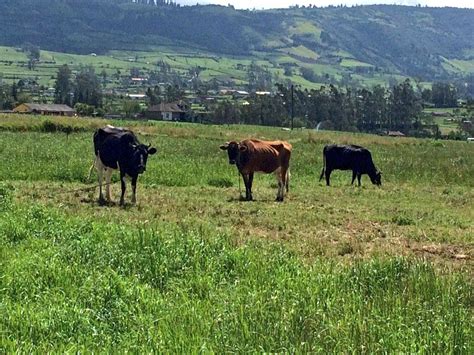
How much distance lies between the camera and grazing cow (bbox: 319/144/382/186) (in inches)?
1086

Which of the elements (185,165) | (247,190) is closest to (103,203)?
(247,190)

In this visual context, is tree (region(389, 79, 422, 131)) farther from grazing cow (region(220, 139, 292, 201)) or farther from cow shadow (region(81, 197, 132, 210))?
cow shadow (region(81, 197, 132, 210))

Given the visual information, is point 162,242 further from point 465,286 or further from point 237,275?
point 465,286

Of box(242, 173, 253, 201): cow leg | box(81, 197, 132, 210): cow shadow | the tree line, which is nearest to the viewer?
box(81, 197, 132, 210): cow shadow

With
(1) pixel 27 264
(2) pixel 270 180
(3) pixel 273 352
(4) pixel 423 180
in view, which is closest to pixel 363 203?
(2) pixel 270 180

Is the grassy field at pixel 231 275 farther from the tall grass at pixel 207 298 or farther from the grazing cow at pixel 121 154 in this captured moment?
the grazing cow at pixel 121 154

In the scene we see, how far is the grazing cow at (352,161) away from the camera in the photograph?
27.6m

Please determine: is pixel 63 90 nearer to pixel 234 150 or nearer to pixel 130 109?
pixel 130 109

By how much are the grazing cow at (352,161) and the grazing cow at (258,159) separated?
5.65 m

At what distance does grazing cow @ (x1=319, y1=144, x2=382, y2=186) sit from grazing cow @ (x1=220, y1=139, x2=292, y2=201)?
18.5ft

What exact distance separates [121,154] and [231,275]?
9.68 m

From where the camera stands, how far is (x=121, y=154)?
61.8 ft

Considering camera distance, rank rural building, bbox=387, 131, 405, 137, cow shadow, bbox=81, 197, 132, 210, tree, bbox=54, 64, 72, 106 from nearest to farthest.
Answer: cow shadow, bbox=81, 197, 132, 210 < rural building, bbox=387, 131, 405, 137 < tree, bbox=54, 64, 72, 106

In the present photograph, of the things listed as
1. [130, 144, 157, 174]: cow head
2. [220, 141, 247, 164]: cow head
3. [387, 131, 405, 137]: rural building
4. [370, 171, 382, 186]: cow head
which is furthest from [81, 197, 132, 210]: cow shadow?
[387, 131, 405, 137]: rural building
